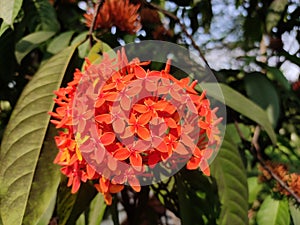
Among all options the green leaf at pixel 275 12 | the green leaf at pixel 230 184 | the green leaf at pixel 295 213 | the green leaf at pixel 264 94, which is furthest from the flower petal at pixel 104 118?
the green leaf at pixel 275 12

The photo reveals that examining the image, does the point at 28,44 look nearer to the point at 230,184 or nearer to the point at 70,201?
the point at 70,201

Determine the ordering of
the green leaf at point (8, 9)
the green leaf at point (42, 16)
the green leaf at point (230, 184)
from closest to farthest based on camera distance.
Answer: the green leaf at point (8, 9) < the green leaf at point (230, 184) < the green leaf at point (42, 16)

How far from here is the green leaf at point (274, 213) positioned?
1114mm

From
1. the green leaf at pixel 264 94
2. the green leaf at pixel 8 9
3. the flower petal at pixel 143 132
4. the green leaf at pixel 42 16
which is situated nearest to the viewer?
the flower petal at pixel 143 132

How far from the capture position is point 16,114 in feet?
2.76

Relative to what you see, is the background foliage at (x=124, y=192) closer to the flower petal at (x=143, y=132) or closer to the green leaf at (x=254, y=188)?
the green leaf at (x=254, y=188)

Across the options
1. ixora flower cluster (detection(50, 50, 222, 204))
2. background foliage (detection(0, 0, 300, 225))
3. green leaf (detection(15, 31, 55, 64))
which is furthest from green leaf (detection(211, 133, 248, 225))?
green leaf (detection(15, 31, 55, 64))

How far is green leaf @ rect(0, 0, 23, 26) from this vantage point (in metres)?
0.77

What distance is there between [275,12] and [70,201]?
2.53 feet

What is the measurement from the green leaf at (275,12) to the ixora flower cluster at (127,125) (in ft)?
2.02

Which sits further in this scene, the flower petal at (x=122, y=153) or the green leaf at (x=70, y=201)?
the green leaf at (x=70, y=201)

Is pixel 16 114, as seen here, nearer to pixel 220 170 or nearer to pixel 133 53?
pixel 133 53

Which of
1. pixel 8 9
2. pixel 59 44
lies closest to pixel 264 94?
pixel 59 44

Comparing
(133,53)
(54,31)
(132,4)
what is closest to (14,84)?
(54,31)
